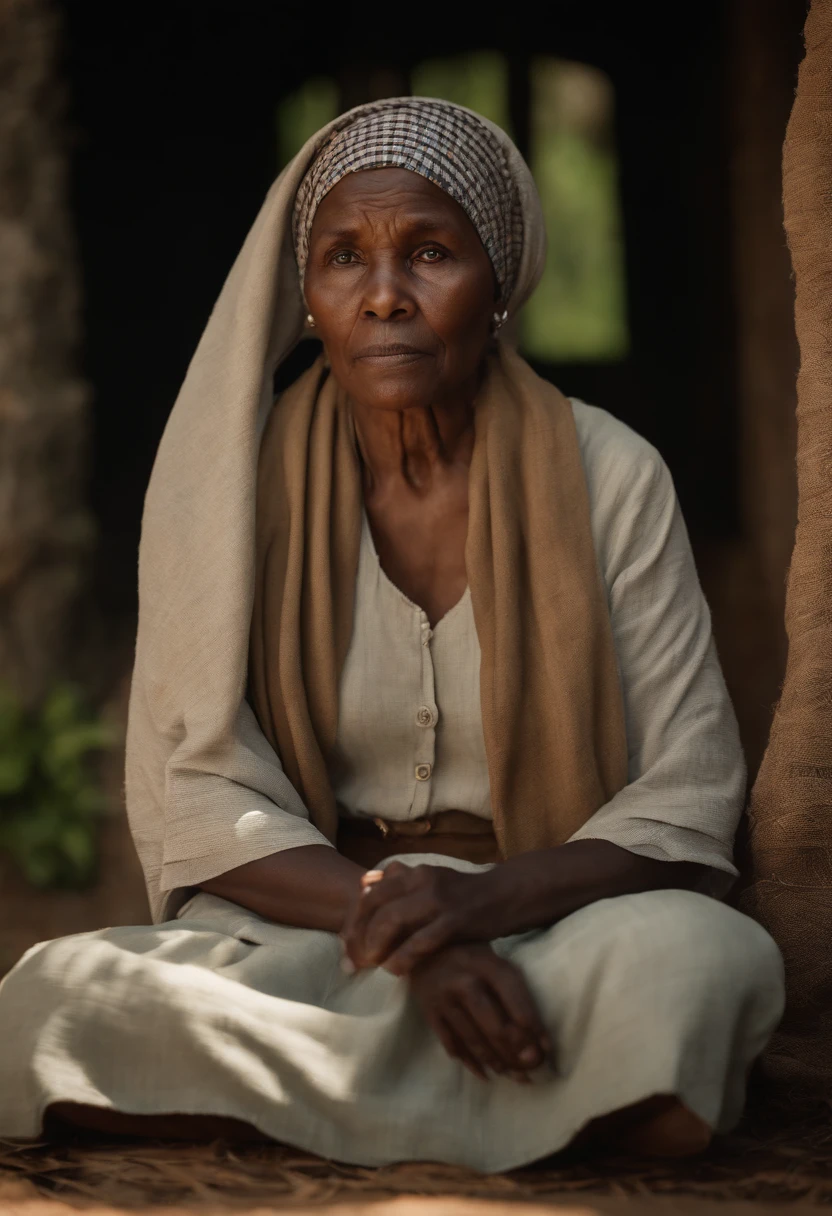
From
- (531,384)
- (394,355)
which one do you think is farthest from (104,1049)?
(531,384)

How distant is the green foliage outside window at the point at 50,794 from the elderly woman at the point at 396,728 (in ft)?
7.04

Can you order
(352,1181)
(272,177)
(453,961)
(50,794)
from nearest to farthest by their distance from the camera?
(352,1181) → (453,961) → (50,794) → (272,177)

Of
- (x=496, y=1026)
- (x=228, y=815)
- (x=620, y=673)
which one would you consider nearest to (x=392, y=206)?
(x=620, y=673)

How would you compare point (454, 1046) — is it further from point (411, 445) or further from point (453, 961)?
point (411, 445)

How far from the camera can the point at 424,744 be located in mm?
2916

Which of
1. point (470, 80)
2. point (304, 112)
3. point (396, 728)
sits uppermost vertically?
point (470, 80)

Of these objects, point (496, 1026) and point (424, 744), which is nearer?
point (496, 1026)

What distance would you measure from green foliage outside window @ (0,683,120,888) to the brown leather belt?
229cm

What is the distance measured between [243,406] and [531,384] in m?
0.63

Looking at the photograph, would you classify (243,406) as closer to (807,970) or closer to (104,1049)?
(104,1049)

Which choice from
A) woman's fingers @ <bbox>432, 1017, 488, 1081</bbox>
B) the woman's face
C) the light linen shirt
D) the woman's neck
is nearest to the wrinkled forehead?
the woman's face

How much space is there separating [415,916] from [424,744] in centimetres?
63

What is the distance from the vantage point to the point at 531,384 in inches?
122

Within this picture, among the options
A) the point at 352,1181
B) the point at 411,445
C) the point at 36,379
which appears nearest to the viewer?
the point at 352,1181
